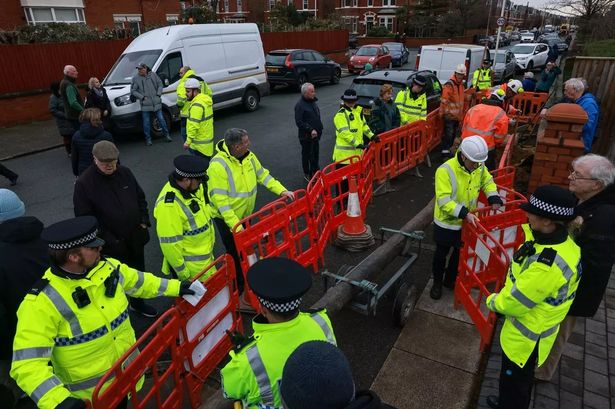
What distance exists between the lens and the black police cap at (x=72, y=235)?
7.58 ft

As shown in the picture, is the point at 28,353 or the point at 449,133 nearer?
the point at 28,353

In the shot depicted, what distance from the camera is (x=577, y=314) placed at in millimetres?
3238

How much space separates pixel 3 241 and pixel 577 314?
425 centimetres

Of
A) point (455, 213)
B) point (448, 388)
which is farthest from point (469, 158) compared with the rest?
point (448, 388)

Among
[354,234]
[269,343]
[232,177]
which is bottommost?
[354,234]

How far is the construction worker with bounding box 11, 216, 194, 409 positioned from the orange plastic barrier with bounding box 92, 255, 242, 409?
0.55ft

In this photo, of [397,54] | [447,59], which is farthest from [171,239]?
[397,54]

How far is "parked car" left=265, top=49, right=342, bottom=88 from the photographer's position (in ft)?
58.3

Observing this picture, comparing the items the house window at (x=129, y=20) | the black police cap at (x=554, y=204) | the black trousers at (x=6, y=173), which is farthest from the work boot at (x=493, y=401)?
the house window at (x=129, y=20)

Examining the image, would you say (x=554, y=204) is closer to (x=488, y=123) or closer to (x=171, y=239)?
(x=171, y=239)

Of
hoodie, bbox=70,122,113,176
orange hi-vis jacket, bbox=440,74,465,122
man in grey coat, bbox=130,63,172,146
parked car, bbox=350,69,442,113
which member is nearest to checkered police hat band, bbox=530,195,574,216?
hoodie, bbox=70,122,113,176

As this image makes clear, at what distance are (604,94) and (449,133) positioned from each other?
9.74 feet

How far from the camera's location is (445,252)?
457 cm

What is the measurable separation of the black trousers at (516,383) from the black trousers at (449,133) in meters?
7.09
